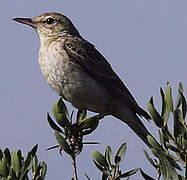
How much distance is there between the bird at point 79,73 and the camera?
7273 millimetres

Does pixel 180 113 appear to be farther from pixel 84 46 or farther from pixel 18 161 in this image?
pixel 84 46

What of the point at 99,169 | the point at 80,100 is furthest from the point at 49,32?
the point at 99,169

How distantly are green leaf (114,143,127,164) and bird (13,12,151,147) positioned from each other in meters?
3.35

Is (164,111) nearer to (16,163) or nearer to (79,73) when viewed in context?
(16,163)

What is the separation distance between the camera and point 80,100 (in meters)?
7.43

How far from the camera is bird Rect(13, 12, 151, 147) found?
727cm

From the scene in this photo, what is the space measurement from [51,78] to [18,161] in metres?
3.80

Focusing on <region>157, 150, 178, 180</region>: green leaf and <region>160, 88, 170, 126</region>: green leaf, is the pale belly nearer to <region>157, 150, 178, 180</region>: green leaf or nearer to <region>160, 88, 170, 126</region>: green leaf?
<region>160, 88, 170, 126</region>: green leaf

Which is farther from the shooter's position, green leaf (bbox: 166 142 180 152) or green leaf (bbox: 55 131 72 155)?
green leaf (bbox: 55 131 72 155)

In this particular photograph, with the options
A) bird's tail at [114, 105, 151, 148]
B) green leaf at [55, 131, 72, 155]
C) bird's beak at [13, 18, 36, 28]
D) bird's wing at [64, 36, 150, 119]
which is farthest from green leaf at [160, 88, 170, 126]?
bird's beak at [13, 18, 36, 28]

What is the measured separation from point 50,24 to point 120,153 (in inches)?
209

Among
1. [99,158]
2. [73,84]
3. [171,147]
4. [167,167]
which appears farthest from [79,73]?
[167,167]

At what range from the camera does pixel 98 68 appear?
8250mm

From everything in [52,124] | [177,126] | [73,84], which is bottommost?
[177,126]
